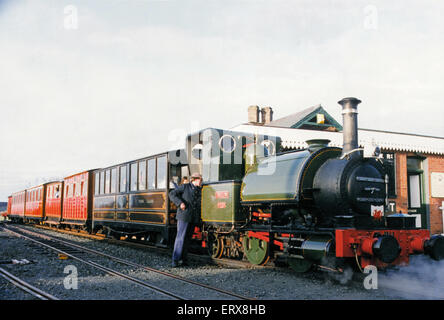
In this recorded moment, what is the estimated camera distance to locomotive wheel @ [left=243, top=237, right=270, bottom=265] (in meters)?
6.73

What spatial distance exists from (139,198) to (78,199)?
6812 mm

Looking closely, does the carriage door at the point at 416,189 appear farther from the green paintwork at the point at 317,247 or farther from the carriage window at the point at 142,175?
the green paintwork at the point at 317,247

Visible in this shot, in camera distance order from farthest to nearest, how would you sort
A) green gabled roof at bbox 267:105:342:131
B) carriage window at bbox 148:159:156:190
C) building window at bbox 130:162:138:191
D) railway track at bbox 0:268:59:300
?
green gabled roof at bbox 267:105:342:131 < building window at bbox 130:162:138:191 < carriage window at bbox 148:159:156:190 < railway track at bbox 0:268:59:300

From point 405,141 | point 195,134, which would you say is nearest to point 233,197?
point 195,134

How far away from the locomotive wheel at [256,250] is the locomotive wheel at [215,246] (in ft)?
2.48

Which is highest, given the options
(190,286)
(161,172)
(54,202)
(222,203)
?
(161,172)

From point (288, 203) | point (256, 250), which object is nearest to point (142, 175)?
point (256, 250)

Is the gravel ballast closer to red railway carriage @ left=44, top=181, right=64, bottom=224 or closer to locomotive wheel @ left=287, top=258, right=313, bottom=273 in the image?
locomotive wheel @ left=287, top=258, right=313, bottom=273

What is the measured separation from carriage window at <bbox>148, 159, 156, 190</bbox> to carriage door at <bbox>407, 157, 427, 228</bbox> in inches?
→ 435

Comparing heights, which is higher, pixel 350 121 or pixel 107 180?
pixel 350 121

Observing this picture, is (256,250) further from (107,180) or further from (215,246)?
(107,180)

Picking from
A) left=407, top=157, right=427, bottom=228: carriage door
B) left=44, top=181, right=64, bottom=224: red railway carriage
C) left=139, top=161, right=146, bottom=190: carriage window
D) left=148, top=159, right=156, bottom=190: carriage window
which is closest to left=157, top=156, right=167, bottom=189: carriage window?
left=148, top=159, right=156, bottom=190: carriage window

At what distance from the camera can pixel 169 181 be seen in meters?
9.02

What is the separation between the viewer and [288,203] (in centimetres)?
609
